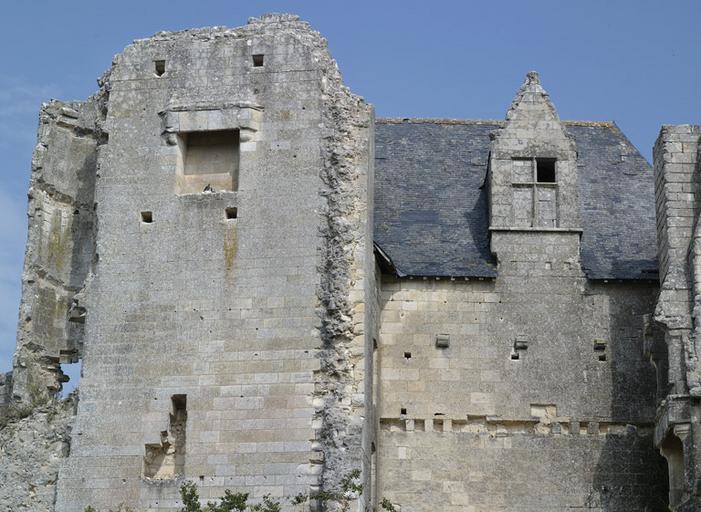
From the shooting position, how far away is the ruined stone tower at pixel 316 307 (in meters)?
18.1

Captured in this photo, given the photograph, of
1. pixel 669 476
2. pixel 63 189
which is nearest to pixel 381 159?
pixel 63 189

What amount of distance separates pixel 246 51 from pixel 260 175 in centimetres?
173

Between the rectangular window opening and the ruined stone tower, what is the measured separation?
0.04 metres

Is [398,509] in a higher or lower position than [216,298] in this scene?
lower

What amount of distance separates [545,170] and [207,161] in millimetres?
4868

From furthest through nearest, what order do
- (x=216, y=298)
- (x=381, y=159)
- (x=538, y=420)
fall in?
(x=381, y=159), (x=538, y=420), (x=216, y=298)

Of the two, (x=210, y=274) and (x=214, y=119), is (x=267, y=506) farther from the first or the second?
(x=214, y=119)

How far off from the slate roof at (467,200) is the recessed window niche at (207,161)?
229cm

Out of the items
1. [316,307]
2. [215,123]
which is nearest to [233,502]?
[316,307]

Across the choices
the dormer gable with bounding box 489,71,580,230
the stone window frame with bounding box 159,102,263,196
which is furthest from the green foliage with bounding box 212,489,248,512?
the dormer gable with bounding box 489,71,580,230

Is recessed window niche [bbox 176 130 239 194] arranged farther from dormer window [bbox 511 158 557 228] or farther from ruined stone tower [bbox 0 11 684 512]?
dormer window [bbox 511 158 557 228]

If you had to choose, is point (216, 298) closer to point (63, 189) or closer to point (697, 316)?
point (63, 189)

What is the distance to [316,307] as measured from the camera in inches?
725

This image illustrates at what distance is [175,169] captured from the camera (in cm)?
1939
